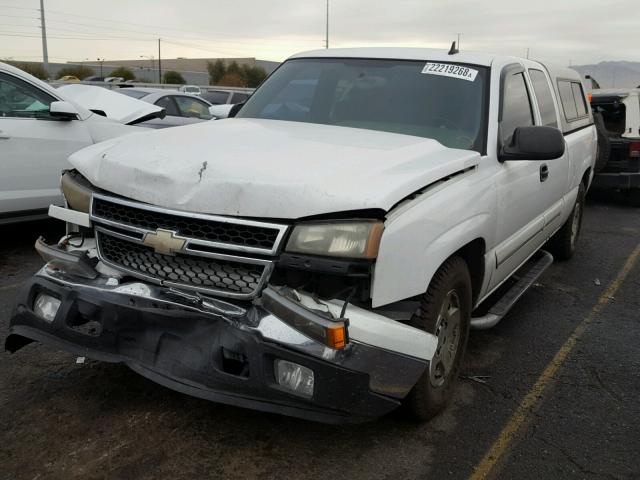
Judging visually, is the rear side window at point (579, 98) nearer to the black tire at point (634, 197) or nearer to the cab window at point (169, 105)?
the black tire at point (634, 197)

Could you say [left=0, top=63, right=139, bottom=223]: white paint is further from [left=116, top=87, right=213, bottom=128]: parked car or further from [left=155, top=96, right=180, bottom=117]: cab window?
[left=155, top=96, right=180, bottom=117]: cab window

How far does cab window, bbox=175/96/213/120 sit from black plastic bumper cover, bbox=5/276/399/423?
926 cm

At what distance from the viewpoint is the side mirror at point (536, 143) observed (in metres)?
3.70

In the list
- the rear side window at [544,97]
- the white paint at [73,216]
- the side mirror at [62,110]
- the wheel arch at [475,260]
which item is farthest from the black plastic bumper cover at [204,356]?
the side mirror at [62,110]

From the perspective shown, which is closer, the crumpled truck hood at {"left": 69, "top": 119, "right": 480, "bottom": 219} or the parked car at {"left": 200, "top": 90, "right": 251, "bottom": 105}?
the crumpled truck hood at {"left": 69, "top": 119, "right": 480, "bottom": 219}

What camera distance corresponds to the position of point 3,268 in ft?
18.8

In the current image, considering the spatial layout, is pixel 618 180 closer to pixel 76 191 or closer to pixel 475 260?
pixel 475 260

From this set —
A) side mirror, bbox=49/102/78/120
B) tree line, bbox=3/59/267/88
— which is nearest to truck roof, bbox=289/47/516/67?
side mirror, bbox=49/102/78/120

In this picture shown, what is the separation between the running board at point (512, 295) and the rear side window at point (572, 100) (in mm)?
1290

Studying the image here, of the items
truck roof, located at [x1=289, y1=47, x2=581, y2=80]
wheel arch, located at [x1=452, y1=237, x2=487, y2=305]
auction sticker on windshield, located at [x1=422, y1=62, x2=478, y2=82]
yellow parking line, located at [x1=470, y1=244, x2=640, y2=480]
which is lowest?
yellow parking line, located at [x1=470, y1=244, x2=640, y2=480]

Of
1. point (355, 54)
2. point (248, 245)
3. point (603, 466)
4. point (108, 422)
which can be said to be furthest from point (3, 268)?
point (603, 466)

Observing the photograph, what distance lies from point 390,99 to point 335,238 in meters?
1.77

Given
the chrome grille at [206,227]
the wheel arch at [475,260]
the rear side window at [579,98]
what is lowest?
the wheel arch at [475,260]

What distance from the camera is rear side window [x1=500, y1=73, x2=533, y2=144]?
405cm
